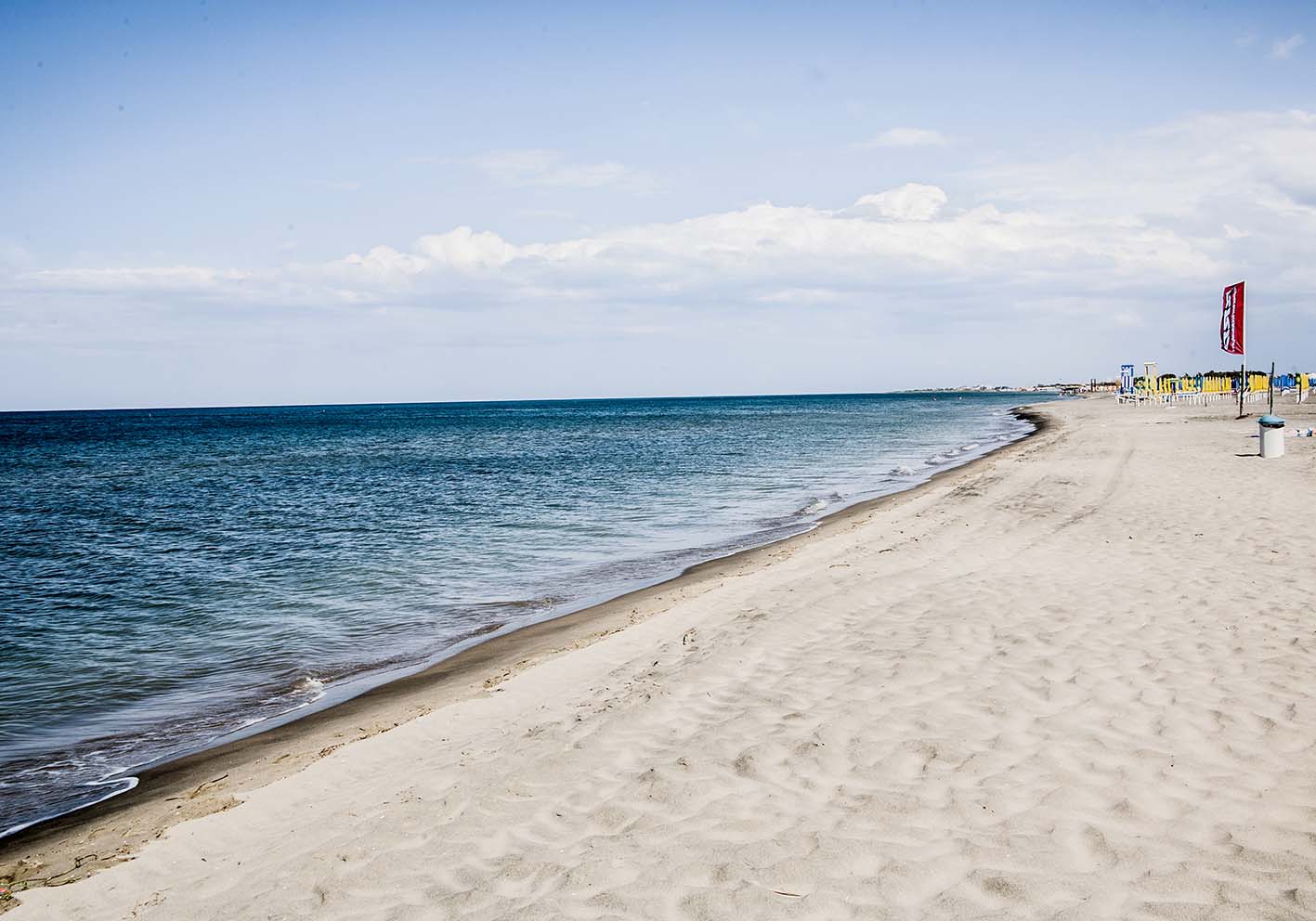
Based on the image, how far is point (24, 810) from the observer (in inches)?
248

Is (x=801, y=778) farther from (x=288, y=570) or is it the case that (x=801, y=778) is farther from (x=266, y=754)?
(x=288, y=570)

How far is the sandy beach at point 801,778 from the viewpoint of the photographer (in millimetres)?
3828

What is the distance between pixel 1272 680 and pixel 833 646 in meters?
3.26

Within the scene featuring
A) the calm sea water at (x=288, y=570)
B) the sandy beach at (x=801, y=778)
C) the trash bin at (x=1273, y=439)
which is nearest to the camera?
the sandy beach at (x=801, y=778)

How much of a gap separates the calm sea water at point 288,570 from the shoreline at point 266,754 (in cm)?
38

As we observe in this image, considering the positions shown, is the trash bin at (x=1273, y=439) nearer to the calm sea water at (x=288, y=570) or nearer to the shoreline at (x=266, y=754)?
the calm sea water at (x=288, y=570)

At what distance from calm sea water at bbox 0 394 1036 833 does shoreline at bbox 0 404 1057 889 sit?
0.38m

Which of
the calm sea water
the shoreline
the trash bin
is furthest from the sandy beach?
the trash bin

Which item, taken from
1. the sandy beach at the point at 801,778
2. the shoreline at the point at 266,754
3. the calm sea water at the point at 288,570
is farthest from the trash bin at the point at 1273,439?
the shoreline at the point at 266,754

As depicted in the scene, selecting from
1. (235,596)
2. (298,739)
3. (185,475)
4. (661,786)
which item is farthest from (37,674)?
(185,475)

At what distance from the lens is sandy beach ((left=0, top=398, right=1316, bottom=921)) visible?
12.6ft

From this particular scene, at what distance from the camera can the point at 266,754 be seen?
6941 millimetres

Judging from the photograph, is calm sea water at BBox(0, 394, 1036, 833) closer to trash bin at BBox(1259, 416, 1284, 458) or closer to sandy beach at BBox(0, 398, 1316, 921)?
sandy beach at BBox(0, 398, 1316, 921)

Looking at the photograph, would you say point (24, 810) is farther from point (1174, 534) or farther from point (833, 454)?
point (833, 454)
